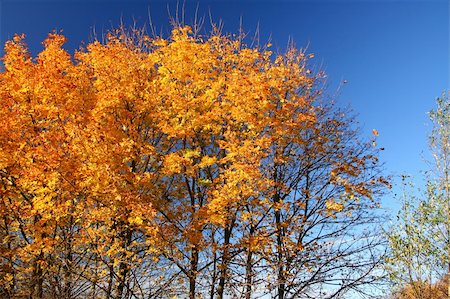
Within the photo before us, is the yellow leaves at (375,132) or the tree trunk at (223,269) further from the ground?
the yellow leaves at (375,132)

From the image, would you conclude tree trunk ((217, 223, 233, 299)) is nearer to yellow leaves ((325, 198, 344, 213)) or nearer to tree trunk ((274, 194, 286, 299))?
tree trunk ((274, 194, 286, 299))

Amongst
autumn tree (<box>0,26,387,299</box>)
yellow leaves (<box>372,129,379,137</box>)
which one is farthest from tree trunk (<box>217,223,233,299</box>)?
yellow leaves (<box>372,129,379,137</box>)

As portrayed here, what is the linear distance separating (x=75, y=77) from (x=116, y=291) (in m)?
7.70

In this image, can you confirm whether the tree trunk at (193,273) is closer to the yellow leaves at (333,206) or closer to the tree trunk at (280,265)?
the tree trunk at (280,265)

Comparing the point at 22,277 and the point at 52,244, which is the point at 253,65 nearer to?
the point at 52,244

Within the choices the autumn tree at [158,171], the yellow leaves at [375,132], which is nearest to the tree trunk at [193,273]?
the autumn tree at [158,171]

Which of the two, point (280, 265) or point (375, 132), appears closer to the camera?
point (280, 265)

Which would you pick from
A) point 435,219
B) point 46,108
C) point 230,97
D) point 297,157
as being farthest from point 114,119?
point 435,219

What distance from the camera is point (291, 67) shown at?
17.2 m

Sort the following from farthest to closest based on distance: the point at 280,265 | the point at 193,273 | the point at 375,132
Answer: the point at 375,132, the point at 193,273, the point at 280,265

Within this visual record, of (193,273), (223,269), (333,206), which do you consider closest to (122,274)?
(193,273)

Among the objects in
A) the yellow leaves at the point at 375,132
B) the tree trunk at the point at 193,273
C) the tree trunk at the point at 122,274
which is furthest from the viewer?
the yellow leaves at the point at 375,132

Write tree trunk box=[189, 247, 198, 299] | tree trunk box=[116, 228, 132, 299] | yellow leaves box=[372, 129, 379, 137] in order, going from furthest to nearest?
yellow leaves box=[372, 129, 379, 137]
tree trunk box=[189, 247, 198, 299]
tree trunk box=[116, 228, 132, 299]

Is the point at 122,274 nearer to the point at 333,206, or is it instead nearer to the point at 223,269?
the point at 223,269
